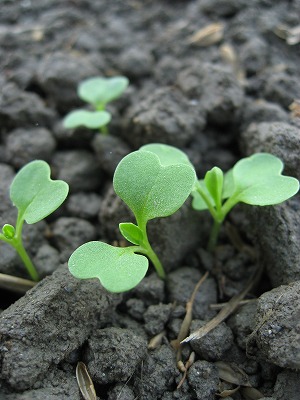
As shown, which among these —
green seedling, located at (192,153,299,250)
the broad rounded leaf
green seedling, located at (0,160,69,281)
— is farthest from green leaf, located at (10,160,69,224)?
green seedling, located at (192,153,299,250)

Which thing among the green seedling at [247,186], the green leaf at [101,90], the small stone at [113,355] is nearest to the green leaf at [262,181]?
the green seedling at [247,186]

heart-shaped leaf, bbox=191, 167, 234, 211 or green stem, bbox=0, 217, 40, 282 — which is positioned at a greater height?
green stem, bbox=0, 217, 40, 282

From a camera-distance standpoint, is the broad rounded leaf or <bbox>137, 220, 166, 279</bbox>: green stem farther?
the broad rounded leaf

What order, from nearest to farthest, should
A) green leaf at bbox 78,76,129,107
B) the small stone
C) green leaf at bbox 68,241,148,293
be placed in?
green leaf at bbox 68,241,148,293 → the small stone → green leaf at bbox 78,76,129,107

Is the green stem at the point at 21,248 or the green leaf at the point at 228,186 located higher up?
the green stem at the point at 21,248

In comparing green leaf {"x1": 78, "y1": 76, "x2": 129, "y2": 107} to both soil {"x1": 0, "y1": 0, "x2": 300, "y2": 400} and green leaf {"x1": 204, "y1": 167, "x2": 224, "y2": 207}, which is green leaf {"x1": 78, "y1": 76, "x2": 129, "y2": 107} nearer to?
soil {"x1": 0, "y1": 0, "x2": 300, "y2": 400}

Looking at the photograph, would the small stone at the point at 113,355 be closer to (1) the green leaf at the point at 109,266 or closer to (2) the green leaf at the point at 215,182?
(1) the green leaf at the point at 109,266

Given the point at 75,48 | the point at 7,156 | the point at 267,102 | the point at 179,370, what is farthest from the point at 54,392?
the point at 75,48
